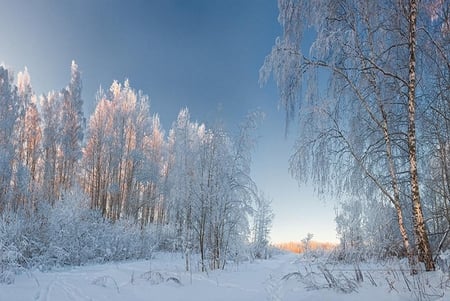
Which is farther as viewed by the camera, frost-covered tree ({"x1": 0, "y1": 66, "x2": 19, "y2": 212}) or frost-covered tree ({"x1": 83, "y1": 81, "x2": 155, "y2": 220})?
frost-covered tree ({"x1": 83, "y1": 81, "x2": 155, "y2": 220})

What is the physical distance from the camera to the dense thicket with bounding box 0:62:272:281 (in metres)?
10.2

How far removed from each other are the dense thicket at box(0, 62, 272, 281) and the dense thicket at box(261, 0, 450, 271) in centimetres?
458

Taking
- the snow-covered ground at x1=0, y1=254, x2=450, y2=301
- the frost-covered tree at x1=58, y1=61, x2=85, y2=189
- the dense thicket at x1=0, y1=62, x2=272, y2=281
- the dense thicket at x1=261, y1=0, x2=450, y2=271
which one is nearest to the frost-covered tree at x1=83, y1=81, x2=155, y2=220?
the dense thicket at x1=0, y1=62, x2=272, y2=281

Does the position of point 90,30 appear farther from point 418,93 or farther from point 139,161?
point 418,93

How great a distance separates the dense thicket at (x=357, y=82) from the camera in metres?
5.43

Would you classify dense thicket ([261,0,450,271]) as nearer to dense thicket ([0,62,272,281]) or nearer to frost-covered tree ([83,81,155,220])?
dense thicket ([0,62,272,281])

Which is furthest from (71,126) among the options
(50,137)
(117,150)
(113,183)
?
(113,183)

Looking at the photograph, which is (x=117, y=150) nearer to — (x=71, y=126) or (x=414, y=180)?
(x=71, y=126)

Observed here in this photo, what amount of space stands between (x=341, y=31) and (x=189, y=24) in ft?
33.1

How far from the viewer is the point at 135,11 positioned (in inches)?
557

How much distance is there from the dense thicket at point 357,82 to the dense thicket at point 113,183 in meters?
4.58

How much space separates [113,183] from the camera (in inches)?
856

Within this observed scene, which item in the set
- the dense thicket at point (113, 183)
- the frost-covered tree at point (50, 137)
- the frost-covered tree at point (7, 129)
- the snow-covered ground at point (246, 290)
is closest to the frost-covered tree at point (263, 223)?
the dense thicket at point (113, 183)

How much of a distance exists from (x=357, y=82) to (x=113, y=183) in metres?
18.8
